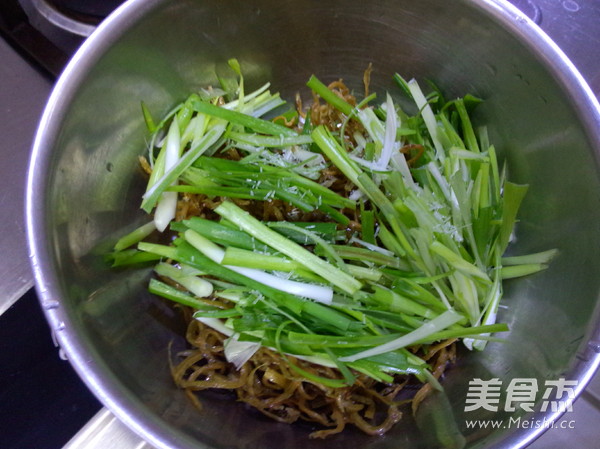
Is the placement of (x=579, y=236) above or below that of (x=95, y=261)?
above

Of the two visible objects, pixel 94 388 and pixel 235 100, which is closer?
pixel 94 388

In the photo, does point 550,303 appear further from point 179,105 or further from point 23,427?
point 23,427

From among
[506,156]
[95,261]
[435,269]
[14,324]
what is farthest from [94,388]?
[506,156]

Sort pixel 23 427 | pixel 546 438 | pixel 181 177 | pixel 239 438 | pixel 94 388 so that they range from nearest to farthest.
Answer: pixel 94 388
pixel 239 438
pixel 181 177
pixel 546 438
pixel 23 427

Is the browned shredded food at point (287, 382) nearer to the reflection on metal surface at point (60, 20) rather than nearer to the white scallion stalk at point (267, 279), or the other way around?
Result: the white scallion stalk at point (267, 279)

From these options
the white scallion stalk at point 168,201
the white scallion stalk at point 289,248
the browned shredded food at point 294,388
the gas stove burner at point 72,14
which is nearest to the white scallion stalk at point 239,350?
the browned shredded food at point 294,388
